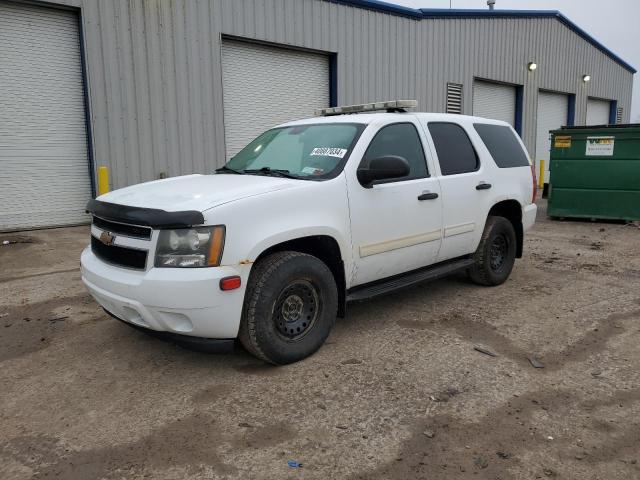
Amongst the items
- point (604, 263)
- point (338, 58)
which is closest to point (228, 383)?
point (604, 263)

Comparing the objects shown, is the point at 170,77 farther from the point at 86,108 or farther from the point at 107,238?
the point at 107,238

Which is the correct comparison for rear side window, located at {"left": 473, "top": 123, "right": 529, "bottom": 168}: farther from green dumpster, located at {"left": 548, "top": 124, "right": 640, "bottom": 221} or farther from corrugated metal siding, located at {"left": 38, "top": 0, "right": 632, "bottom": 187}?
corrugated metal siding, located at {"left": 38, "top": 0, "right": 632, "bottom": 187}

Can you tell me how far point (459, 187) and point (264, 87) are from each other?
7782 millimetres

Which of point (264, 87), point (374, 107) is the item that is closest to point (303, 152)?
point (374, 107)

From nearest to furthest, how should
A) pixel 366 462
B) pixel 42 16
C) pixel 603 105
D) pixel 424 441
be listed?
pixel 366 462 < pixel 424 441 < pixel 42 16 < pixel 603 105

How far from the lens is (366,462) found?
8.75ft

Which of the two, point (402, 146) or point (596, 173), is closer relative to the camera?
point (402, 146)

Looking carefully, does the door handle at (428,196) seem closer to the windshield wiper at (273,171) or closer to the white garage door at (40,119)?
the windshield wiper at (273,171)

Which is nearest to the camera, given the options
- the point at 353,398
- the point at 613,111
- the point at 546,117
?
the point at 353,398

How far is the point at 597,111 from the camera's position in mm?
24609

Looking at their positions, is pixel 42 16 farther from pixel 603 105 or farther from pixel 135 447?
pixel 603 105

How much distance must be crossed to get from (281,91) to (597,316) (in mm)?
8971

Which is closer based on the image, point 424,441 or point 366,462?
point 366,462

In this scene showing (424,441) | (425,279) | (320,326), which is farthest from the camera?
(425,279)
